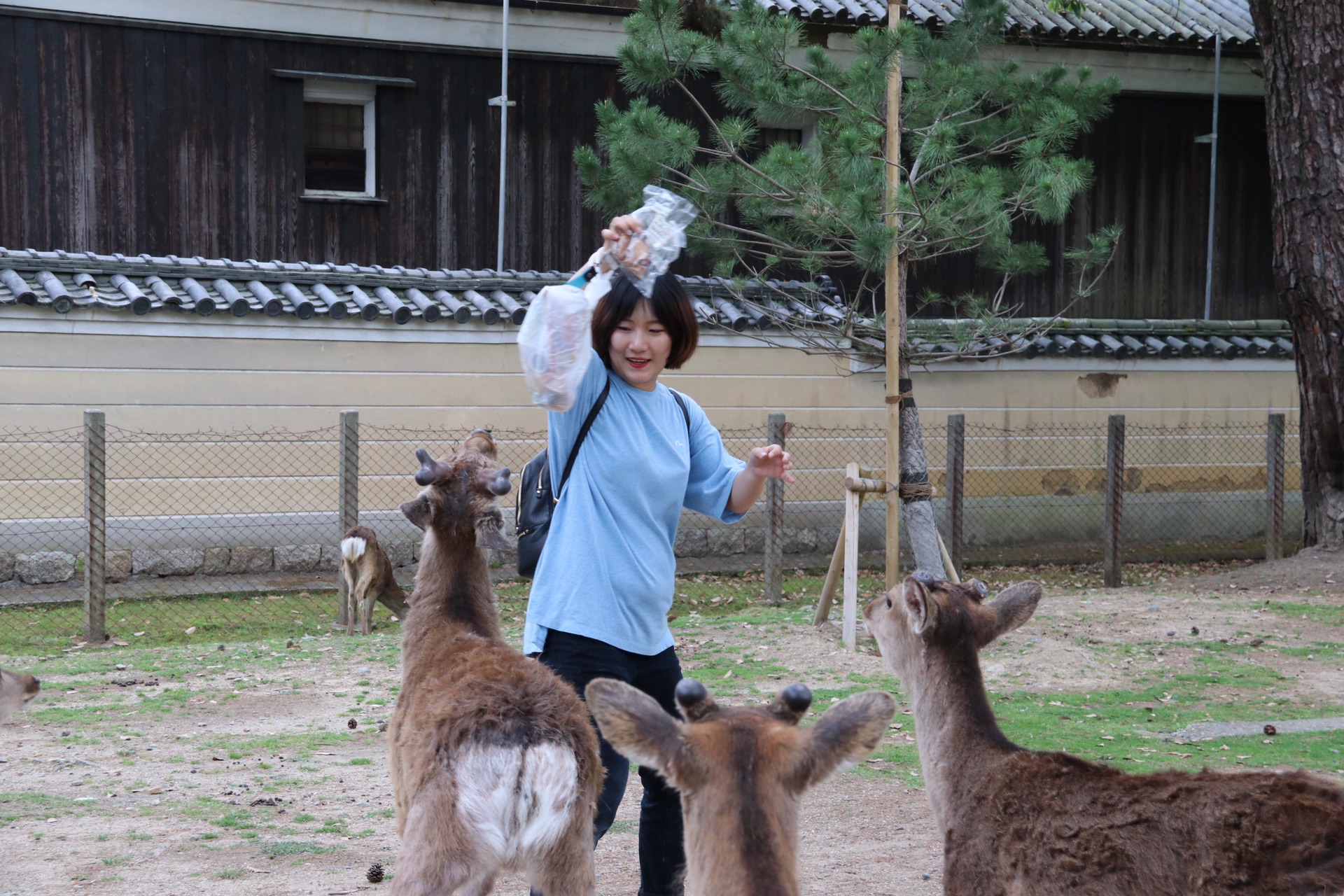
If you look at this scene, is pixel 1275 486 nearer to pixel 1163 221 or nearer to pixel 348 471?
pixel 1163 221

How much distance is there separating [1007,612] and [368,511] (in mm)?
8580

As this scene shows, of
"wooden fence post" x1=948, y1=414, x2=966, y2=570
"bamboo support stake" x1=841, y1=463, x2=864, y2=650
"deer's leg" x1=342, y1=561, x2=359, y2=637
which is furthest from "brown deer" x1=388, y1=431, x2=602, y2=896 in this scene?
"wooden fence post" x1=948, y1=414, x2=966, y2=570

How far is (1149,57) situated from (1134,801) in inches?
542

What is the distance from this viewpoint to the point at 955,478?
39.8 feet

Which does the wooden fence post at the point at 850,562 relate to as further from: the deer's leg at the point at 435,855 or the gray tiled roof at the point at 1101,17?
the gray tiled roof at the point at 1101,17

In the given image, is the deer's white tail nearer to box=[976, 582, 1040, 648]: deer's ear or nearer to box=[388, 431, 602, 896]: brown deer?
box=[388, 431, 602, 896]: brown deer

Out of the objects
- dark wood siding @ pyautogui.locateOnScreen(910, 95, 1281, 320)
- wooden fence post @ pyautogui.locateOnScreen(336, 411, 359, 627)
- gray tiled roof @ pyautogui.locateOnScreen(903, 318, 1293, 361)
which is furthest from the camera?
dark wood siding @ pyautogui.locateOnScreen(910, 95, 1281, 320)

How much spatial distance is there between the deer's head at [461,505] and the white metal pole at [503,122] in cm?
934

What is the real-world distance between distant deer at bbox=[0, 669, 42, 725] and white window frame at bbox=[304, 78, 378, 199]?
9467mm

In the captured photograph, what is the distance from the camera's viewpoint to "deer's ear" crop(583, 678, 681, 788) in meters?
2.48

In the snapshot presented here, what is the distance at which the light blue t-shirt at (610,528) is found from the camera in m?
3.50

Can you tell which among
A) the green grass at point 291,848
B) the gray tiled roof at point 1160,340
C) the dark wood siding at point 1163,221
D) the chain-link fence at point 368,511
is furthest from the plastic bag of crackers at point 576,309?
the dark wood siding at point 1163,221

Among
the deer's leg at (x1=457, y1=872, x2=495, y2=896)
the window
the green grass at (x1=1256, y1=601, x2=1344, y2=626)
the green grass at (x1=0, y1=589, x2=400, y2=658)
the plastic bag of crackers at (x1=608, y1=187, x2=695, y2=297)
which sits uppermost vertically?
the window

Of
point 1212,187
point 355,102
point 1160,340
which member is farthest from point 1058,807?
point 1212,187
